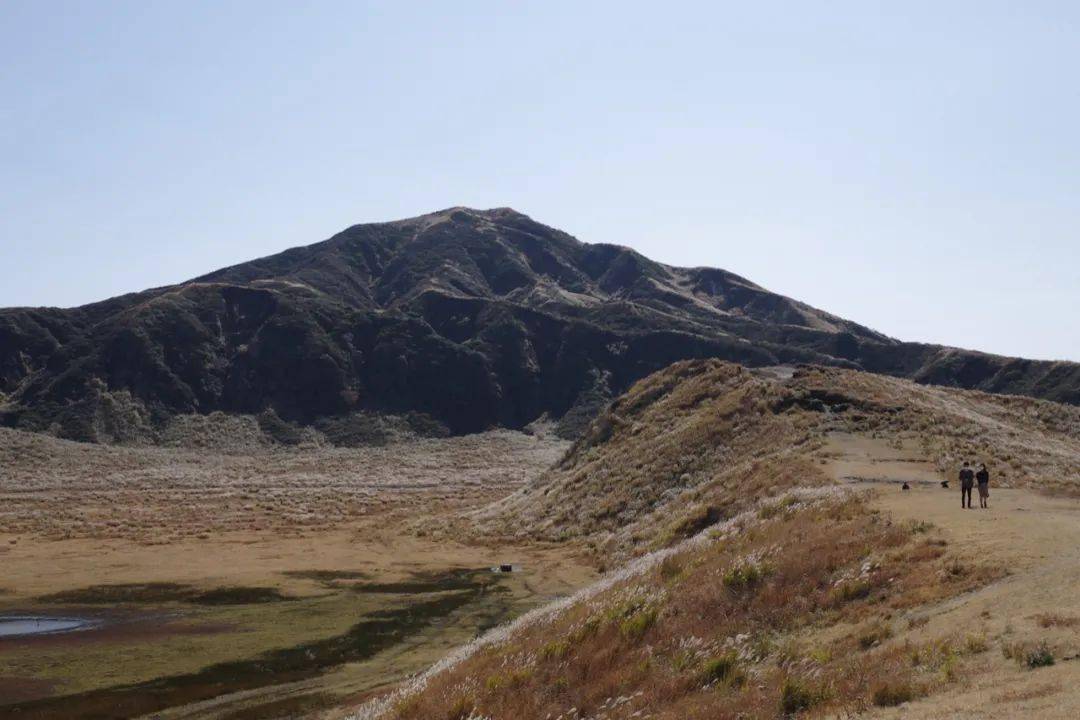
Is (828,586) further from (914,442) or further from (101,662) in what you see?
(914,442)

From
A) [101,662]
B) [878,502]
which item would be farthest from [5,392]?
[878,502]

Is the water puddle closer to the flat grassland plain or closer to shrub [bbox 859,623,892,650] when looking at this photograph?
the flat grassland plain

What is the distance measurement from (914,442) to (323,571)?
30.0 metres

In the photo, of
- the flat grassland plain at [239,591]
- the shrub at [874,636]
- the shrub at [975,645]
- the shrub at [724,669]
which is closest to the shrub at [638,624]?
the shrub at [724,669]

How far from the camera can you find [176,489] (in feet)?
284

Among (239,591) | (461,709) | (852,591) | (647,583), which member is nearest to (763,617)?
(852,591)

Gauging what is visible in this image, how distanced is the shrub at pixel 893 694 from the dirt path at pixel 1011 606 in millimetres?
323

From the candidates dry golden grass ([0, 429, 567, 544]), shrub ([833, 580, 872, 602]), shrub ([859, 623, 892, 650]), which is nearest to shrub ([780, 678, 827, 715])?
shrub ([859, 623, 892, 650])

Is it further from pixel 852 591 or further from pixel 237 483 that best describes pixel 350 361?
pixel 852 591

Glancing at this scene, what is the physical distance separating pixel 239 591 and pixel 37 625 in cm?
756

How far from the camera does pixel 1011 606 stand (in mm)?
13852

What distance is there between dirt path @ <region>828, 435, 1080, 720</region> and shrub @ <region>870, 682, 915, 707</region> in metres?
0.32

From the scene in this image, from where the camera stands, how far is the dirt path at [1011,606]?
1001 centimetres

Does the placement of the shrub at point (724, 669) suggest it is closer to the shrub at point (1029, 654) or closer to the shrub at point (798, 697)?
the shrub at point (798, 697)
